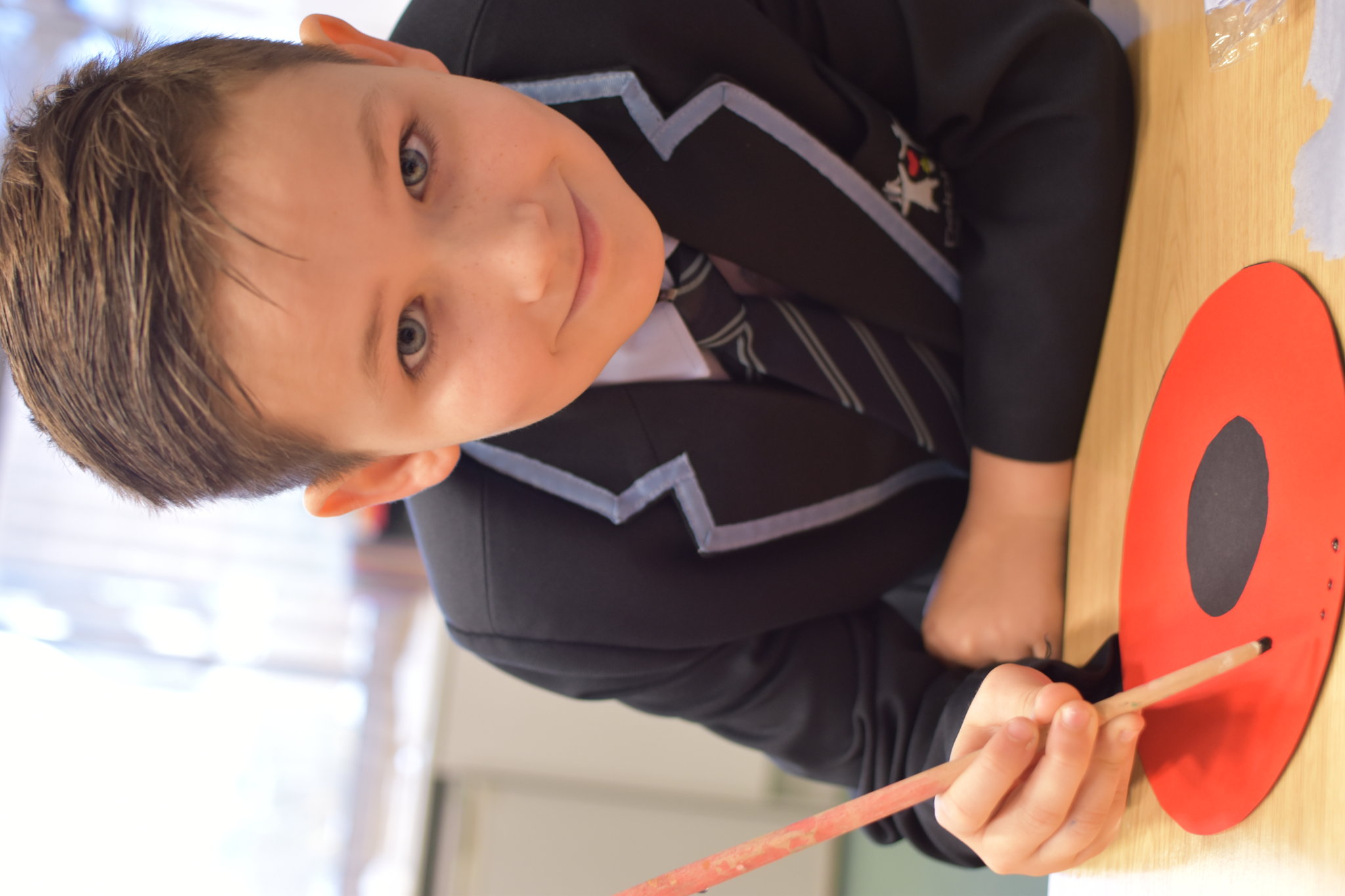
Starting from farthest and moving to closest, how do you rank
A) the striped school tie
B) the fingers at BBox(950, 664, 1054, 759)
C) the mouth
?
1. the striped school tie
2. the mouth
3. the fingers at BBox(950, 664, 1054, 759)

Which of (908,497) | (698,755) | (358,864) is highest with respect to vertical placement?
(908,497)

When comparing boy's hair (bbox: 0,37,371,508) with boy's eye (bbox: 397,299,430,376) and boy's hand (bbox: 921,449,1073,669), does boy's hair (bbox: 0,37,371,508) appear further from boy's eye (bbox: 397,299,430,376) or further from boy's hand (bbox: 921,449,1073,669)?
boy's hand (bbox: 921,449,1073,669)

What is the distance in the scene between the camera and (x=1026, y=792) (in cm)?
44

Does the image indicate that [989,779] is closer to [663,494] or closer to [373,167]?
[663,494]

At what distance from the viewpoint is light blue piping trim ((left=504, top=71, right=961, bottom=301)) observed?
0.62 meters

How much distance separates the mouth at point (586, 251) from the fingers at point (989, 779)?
331 mm

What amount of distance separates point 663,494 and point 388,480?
0.20m

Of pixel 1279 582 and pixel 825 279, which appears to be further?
pixel 825 279

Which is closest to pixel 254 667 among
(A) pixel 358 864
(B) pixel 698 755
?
(A) pixel 358 864

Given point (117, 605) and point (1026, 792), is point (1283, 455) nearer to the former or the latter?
point (1026, 792)

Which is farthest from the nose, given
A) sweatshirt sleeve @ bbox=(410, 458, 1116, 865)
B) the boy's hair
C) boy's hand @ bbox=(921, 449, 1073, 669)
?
boy's hand @ bbox=(921, 449, 1073, 669)

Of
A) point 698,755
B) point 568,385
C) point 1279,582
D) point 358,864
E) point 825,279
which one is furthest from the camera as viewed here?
point 358,864

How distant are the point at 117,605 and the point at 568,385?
1.87m

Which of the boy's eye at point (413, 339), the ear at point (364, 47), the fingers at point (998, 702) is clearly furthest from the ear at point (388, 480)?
the fingers at point (998, 702)
